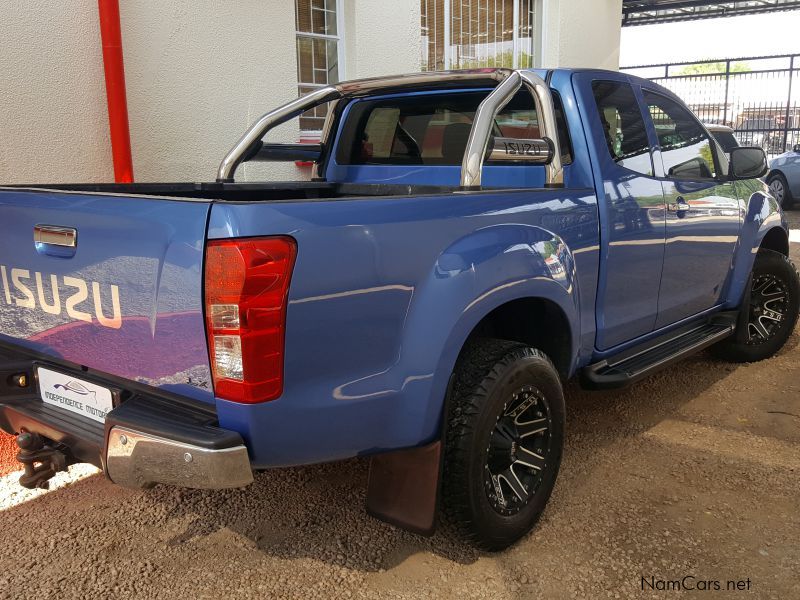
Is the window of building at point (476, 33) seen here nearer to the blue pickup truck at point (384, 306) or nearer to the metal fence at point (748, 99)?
the blue pickup truck at point (384, 306)

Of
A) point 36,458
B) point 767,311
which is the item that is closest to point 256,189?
point 36,458

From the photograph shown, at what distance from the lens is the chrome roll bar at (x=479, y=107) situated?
2789mm

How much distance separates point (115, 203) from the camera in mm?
2221

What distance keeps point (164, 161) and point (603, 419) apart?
12.7ft

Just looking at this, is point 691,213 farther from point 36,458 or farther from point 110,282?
point 36,458

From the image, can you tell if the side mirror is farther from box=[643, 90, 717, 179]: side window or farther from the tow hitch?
the tow hitch

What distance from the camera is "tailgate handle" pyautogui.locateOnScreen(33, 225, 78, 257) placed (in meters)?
2.29

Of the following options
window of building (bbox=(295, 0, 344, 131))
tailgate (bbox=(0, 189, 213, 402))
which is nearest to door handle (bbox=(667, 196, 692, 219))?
tailgate (bbox=(0, 189, 213, 402))

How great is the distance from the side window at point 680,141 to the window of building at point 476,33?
4.82 meters

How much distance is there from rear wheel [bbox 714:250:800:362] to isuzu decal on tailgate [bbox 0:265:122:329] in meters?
3.95

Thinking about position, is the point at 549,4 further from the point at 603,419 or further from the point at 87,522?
the point at 87,522

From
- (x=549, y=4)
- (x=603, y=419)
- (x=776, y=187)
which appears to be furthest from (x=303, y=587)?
(x=776, y=187)

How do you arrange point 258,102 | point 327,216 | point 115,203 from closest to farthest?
point 327,216 < point 115,203 < point 258,102

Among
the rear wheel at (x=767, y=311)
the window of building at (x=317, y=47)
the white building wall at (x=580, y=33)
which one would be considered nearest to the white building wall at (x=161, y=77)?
the window of building at (x=317, y=47)
